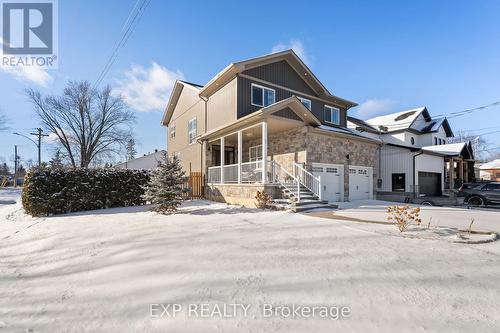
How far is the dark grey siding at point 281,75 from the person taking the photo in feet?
46.8

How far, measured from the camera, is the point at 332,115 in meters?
17.8

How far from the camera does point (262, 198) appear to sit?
1061 centimetres

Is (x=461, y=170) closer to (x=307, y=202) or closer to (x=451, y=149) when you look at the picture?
(x=451, y=149)

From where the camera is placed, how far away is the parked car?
14.3 m

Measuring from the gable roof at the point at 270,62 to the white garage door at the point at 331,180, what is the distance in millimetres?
5696

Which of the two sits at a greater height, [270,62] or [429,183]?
[270,62]

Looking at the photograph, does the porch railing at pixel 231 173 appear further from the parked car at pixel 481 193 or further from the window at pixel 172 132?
the parked car at pixel 481 193

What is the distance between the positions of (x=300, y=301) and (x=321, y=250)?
197cm

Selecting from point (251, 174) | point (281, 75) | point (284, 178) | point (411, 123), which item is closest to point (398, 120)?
point (411, 123)

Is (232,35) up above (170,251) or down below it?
above

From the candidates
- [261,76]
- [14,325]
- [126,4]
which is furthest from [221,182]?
[14,325]

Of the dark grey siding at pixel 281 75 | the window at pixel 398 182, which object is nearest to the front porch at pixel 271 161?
the dark grey siding at pixel 281 75

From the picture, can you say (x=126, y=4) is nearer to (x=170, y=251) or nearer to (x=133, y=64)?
(x=133, y=64)

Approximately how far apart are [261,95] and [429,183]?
14.8 meters
